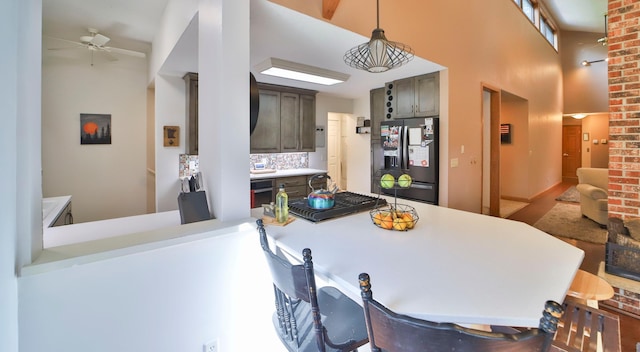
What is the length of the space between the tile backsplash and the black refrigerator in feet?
5.68

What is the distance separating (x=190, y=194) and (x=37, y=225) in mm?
674

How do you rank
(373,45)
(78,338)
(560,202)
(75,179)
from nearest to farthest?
(78,338)
(373,45)
(75,179)
(560,202)

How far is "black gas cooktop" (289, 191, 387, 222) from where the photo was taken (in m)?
1.74

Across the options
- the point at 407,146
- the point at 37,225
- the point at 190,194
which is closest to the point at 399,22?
the point at 407,146

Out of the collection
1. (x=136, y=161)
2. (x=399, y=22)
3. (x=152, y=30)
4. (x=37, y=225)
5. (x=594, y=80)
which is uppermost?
(x=594, y=80)

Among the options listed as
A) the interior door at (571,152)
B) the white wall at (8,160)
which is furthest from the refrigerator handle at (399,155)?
the interior door at (571,152)

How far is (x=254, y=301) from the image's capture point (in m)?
1.62

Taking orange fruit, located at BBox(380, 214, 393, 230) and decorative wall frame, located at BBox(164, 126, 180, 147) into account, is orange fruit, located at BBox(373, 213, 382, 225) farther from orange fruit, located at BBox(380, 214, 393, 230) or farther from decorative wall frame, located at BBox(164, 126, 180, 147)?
decorative wall frame, located at BBox(164, 126, 180, 147)

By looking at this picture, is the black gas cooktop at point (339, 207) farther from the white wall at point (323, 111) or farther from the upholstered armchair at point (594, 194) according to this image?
the upholstered armchair at point (594, 194)

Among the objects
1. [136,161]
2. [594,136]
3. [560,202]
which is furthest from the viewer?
[594,136]

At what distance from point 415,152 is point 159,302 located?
133 inches

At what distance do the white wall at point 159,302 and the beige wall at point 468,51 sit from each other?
70.4 inches

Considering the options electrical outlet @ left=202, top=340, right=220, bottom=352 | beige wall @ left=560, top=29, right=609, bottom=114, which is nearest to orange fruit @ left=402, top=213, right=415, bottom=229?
electrical outlet @ left=202, top=340, right=220, bottom=352

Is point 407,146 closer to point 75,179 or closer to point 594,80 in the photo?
point 75,179
